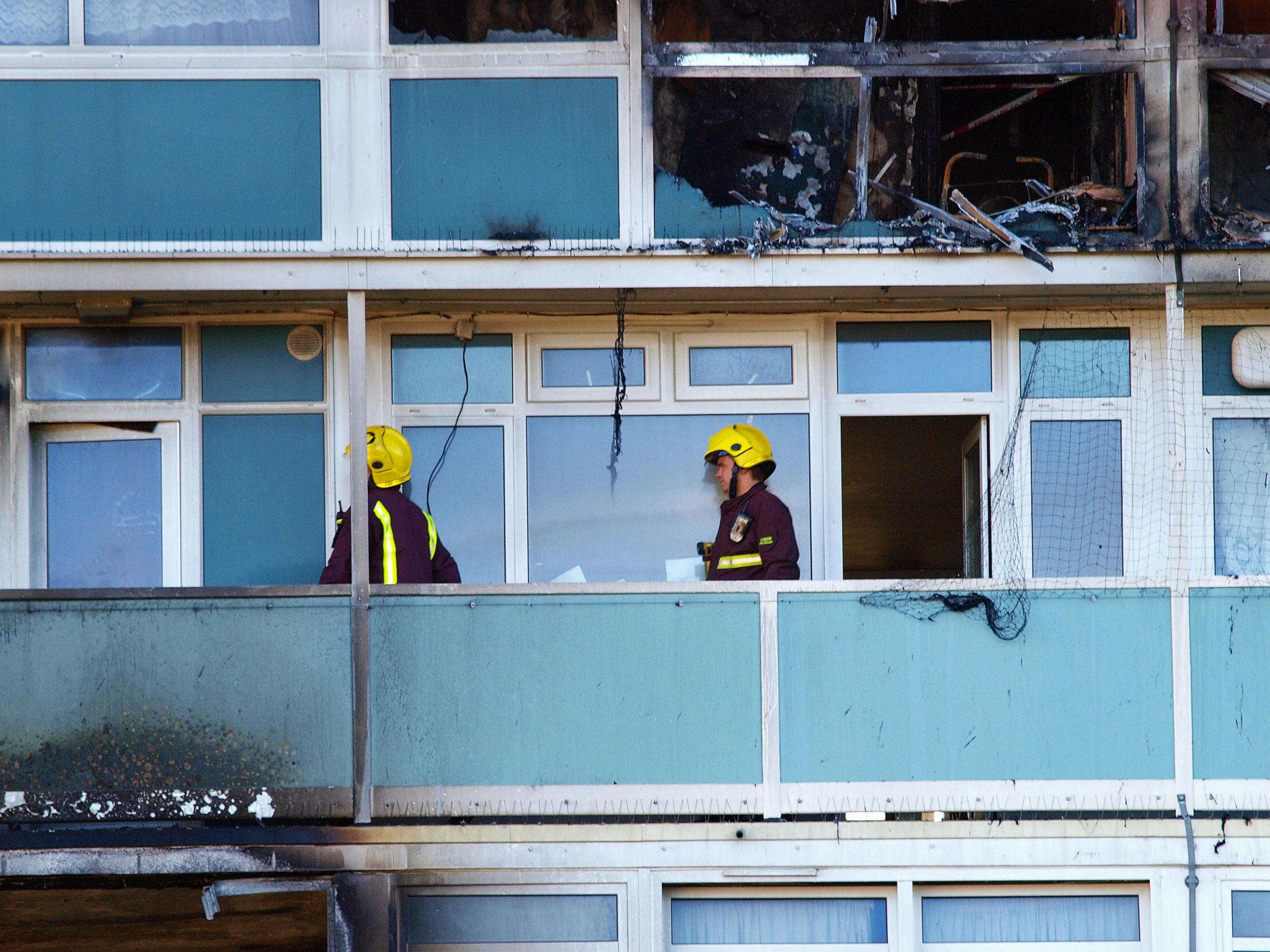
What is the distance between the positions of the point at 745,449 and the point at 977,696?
6.00ft

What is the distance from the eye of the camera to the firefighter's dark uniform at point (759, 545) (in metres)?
8.28

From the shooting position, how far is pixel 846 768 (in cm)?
800

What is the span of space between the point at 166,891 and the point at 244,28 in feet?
17.6

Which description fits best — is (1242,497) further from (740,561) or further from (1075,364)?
(740,561)

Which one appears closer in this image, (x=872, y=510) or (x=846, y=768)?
(x=846, y=768)

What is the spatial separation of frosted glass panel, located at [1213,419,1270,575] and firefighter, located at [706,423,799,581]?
95.4 inches

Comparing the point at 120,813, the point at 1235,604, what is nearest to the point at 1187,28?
the point at 1235,604

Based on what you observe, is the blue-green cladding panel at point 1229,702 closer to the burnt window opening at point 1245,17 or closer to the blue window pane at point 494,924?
the blue window pane at point 494,924

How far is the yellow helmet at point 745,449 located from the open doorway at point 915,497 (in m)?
0.70

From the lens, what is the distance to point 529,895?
809 cm

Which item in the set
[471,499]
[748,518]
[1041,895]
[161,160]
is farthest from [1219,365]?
[161,160]

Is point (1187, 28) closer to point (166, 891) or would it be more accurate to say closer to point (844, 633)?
point (844, 633)

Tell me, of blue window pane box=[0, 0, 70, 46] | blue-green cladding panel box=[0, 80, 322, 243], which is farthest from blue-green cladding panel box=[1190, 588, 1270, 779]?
blue window pane box=[0, 0, 70, 46]

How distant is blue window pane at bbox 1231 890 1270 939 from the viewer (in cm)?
804
